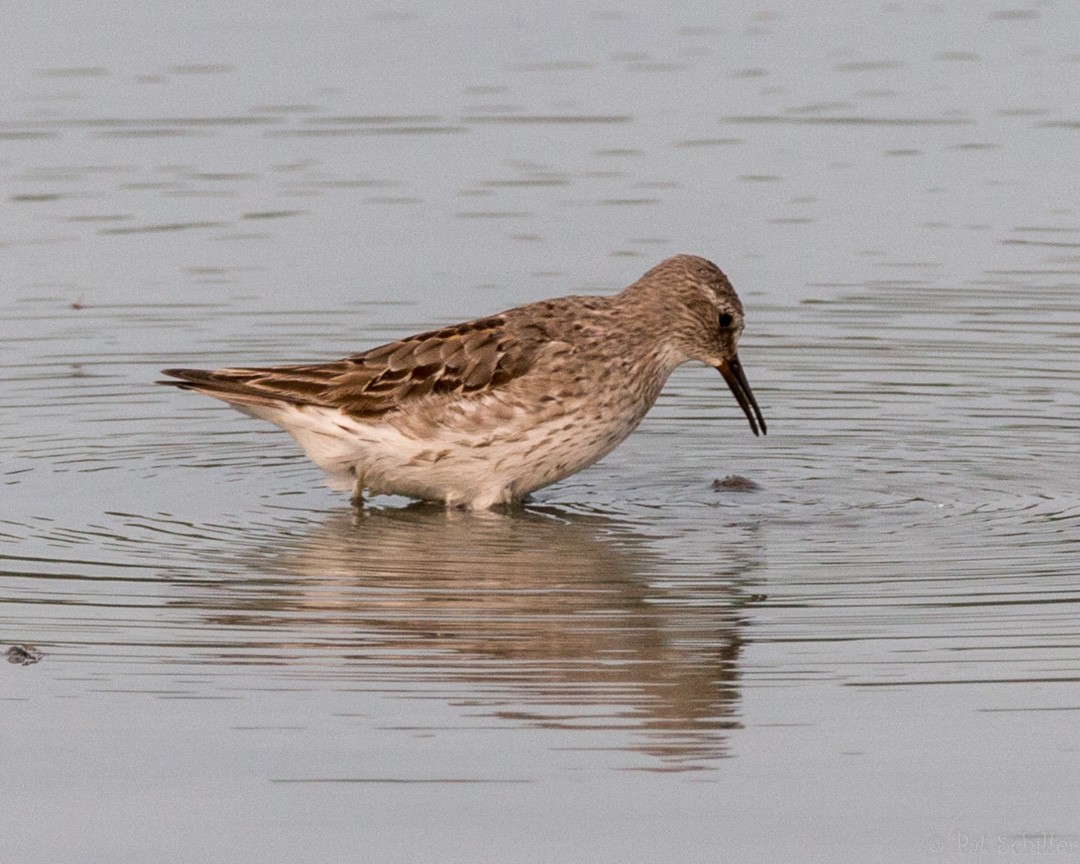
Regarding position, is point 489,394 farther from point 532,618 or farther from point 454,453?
point 532,618

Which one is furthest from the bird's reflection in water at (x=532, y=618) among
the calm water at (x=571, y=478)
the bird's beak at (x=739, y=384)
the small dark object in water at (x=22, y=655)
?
the bird's beak at (x=739, y=384)

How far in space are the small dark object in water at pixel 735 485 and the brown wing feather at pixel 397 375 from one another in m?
1.13

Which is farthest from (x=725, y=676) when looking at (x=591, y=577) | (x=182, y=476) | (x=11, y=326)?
(x=11, y=326)

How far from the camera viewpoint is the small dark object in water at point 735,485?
1259 centimetres

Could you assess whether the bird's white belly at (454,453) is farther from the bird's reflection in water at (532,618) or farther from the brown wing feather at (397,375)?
the bird's reflection in water at (532,618)

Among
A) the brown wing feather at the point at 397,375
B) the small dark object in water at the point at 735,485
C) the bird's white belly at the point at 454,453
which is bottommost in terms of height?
the small dark object in water at the point at 735,485

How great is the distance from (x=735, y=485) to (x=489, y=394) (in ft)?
4.31

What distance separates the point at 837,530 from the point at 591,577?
4.56 feet

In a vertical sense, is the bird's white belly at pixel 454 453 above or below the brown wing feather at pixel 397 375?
below

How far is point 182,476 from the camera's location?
12.9 m

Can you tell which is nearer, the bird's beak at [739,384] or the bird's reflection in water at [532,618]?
the bird's reflection in water at [532,618]

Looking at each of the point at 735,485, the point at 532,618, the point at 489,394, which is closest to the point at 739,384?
the point at 735,485

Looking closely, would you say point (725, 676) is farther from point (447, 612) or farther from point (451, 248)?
point (451, 248)

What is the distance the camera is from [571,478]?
13625mm
